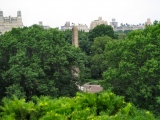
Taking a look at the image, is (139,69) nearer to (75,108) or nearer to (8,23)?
(75,108)

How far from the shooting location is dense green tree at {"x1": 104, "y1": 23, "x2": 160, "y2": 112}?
1612 centimetres

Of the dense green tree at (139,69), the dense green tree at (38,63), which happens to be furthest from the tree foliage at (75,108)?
the dense green tree at (38,63)

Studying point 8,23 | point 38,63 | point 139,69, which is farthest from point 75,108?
point 8,23

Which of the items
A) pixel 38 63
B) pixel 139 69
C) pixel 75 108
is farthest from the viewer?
pixel 38 63

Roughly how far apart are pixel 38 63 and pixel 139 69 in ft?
21.3

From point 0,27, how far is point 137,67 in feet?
239

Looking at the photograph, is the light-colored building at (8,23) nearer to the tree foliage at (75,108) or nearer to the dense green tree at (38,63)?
the dense green tree at (38,63)

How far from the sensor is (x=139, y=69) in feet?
54.2

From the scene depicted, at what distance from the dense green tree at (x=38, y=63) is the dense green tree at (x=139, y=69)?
302 cm

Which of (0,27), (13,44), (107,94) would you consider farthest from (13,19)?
(107,94)

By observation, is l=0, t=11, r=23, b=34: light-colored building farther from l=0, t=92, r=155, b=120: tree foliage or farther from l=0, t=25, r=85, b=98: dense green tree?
l=0, t=92, r=155, b=120: tree foliage

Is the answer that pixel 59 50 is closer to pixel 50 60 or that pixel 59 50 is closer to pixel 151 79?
pixel 50 60

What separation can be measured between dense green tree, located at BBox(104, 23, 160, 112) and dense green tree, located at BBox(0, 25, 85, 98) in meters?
3.02

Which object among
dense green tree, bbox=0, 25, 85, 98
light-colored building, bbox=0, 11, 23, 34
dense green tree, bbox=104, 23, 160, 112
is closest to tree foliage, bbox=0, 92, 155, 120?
dense green tree, bbox=104, 23, 160, 112
